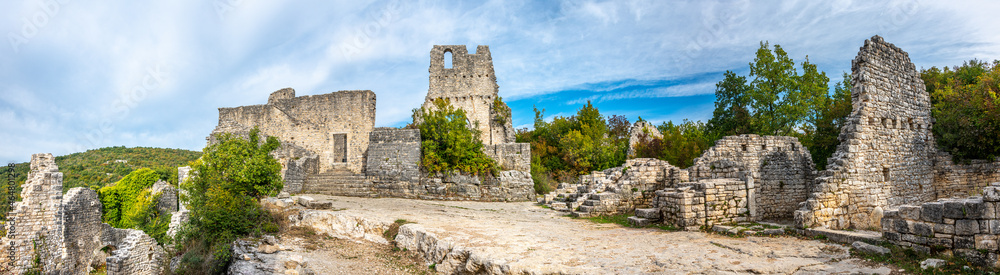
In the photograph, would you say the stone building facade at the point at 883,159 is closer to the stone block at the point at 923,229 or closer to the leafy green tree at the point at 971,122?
the leafy green tree at the point at 971,122

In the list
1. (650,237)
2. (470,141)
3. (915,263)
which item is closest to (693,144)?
(470,141)

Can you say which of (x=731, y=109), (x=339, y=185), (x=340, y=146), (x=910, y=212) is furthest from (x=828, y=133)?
(x=340, y=146)

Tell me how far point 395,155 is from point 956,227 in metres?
14.9

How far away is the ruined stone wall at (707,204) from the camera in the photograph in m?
8.90

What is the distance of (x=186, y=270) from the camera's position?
11.5m

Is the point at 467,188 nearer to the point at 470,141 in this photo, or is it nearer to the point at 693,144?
the point at 470,141

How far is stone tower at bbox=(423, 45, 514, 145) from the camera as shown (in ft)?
77.7

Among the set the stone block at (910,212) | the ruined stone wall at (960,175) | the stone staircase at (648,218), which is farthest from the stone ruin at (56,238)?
the ruined stone wall at (960,175)

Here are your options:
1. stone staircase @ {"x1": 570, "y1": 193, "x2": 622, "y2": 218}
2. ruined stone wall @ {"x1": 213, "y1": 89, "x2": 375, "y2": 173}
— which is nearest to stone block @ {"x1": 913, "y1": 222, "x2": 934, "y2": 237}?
stone staircase @ {"x1": 570, "y1": 193, "x2": 622, "y2": 218}

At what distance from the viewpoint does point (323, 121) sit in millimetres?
22156

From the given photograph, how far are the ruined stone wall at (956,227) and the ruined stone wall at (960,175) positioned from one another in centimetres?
680

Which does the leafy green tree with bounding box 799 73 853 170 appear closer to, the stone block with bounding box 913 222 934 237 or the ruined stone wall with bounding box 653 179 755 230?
the ruined stone wall with bounding box 653 179 755 230

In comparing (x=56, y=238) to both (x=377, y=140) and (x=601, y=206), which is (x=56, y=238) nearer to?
(x=377, y=140)

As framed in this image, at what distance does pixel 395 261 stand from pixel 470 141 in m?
9.20
